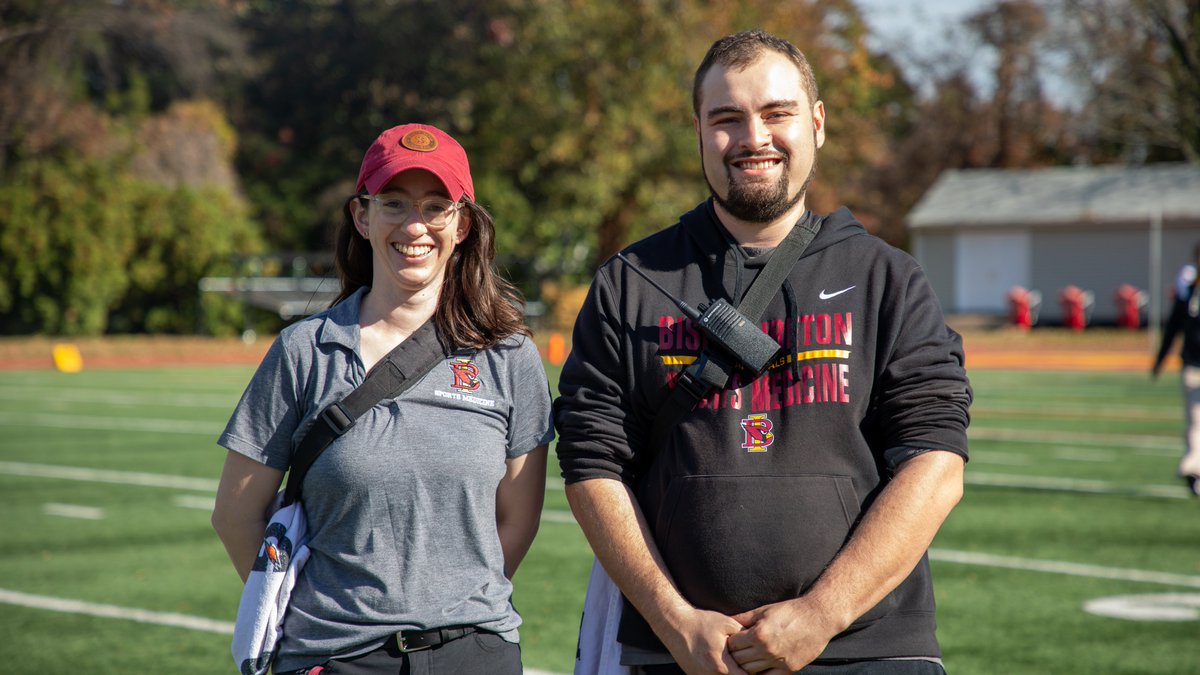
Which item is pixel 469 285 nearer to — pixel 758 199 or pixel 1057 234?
pixel 758 199

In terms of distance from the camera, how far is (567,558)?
866 cm

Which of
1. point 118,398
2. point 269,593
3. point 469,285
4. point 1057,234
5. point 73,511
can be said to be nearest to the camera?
point 269,593

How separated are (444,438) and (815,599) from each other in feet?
3.06

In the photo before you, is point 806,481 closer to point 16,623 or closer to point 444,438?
point 444,438

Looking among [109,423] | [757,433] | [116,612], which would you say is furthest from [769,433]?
[109,423]

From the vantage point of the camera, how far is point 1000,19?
54.8 m

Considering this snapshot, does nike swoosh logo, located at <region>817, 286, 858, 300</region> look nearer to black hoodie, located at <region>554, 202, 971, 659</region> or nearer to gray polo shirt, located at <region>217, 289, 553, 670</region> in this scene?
black hoodie, located at <region>554, 202, 971, 659</region>

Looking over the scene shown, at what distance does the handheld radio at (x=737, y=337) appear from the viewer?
2801 millimetres

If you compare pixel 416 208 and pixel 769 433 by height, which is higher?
pixel 416 208

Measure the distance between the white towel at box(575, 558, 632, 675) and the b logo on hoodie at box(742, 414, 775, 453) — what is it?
1.58 ft

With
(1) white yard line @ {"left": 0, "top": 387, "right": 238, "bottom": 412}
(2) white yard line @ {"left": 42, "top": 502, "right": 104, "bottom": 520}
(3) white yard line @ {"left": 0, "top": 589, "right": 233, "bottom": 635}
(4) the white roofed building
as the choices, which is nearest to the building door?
(4) the white roofed building

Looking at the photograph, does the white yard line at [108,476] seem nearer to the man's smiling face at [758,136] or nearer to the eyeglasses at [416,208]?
the eyeglasses at [416,208]

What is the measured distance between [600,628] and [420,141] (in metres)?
1.22

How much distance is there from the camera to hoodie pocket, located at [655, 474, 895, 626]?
2771 millimetres
